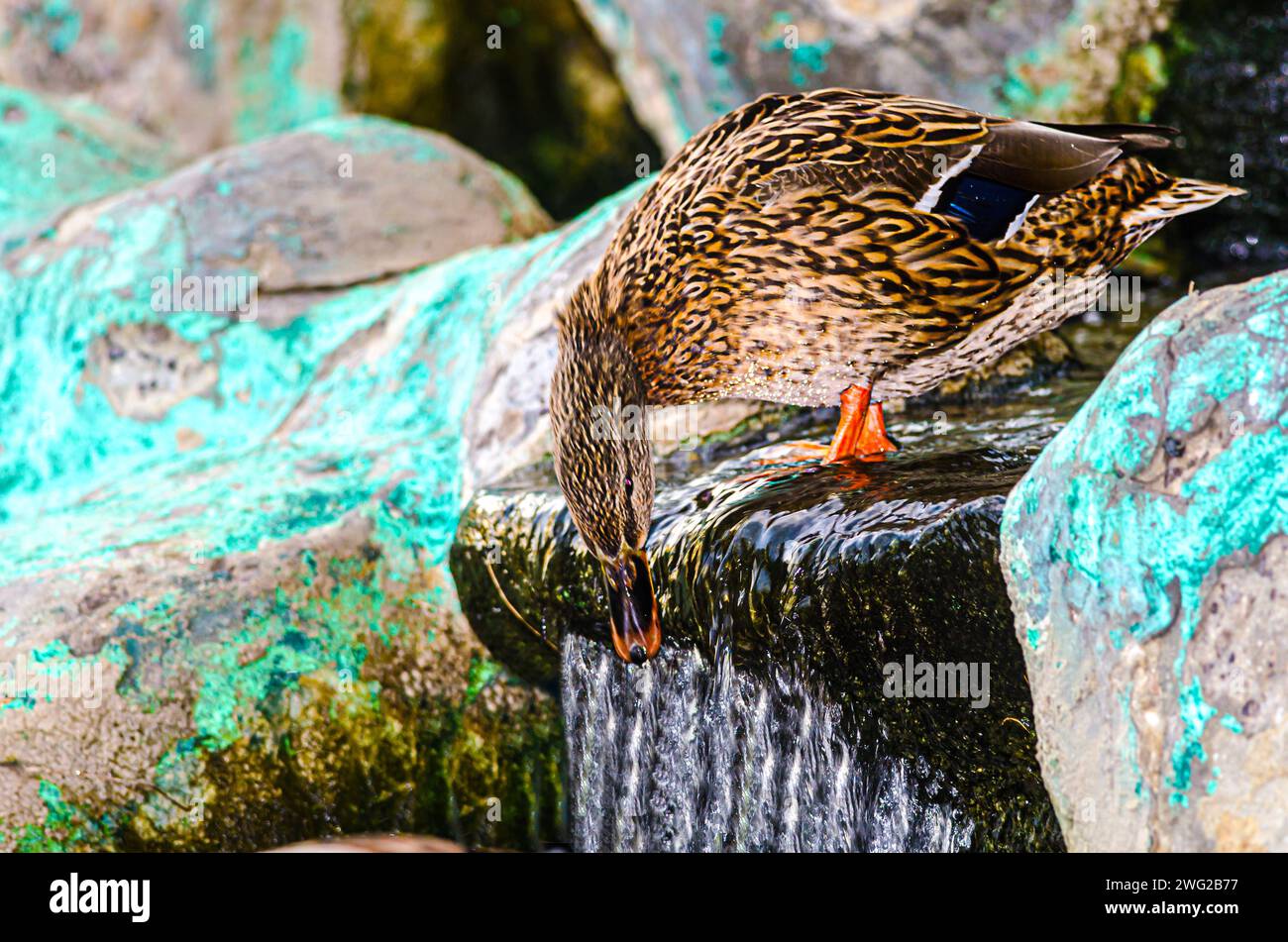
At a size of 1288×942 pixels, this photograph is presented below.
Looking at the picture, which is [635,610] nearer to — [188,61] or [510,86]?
[510,86]

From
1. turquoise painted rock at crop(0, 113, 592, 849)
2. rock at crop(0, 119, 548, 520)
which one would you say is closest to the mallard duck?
turquoise painted rock at crop(0, 113, 592, 849)

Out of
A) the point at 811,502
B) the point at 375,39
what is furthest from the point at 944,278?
the point at 375,39

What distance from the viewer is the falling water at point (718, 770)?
3547 millimetres

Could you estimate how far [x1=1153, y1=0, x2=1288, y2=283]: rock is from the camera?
21.9ft

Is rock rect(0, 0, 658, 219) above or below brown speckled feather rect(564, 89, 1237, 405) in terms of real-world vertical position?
above

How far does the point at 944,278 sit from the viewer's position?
372 centimetres

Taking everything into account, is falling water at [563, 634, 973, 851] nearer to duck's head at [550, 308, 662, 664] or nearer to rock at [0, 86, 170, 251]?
duck's head at [550, 308, 662, 664]

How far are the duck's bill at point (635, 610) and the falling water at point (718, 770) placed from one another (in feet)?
0.62

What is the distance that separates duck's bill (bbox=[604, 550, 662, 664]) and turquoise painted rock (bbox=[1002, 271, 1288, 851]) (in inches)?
43.1

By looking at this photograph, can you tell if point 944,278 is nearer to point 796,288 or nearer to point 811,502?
point 796,288

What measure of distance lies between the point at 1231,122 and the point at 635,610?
14.0 ft

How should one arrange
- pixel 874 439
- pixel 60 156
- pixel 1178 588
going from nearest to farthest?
pixel 1178 588 < pixel 874 439 < pixel 60 156

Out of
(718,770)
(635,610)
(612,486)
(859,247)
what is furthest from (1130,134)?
(718,770)

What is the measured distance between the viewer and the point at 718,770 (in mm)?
3955
